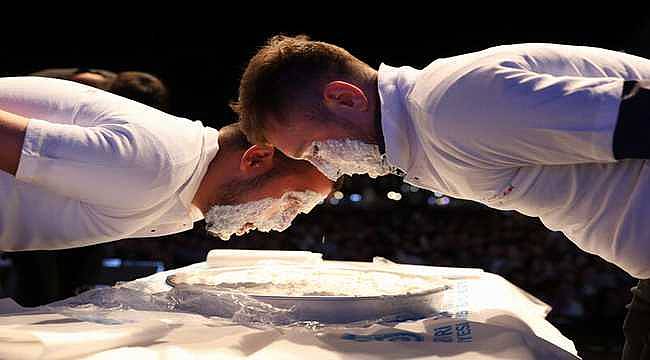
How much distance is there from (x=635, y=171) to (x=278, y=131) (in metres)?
0.49

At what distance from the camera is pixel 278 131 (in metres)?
1.07

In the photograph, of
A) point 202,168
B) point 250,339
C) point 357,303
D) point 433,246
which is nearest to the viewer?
point 250,339

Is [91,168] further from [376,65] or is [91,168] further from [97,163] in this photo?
[376,65]

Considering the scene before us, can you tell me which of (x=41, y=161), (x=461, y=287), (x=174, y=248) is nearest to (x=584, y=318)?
(x=461, y=287)

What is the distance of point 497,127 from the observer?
82 centimetres

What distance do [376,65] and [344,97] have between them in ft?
5.21

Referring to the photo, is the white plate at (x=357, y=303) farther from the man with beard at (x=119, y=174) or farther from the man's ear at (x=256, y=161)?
the man's ear at (x=256, y=161)

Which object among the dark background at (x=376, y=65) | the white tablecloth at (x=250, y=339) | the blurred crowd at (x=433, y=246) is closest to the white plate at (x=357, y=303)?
the white tablecloth at (x=250, y=339)

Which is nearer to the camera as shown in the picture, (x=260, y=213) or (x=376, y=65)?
(x=260, y=213)

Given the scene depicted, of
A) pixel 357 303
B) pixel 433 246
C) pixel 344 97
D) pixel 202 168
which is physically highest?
pixel 344 97

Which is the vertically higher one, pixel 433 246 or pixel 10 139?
pixel 10 139

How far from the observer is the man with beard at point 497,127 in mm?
794

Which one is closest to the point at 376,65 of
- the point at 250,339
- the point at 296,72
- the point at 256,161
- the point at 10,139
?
the point at 256,161

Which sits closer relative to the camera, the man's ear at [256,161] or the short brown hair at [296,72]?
the short brown hair at [296,72]
